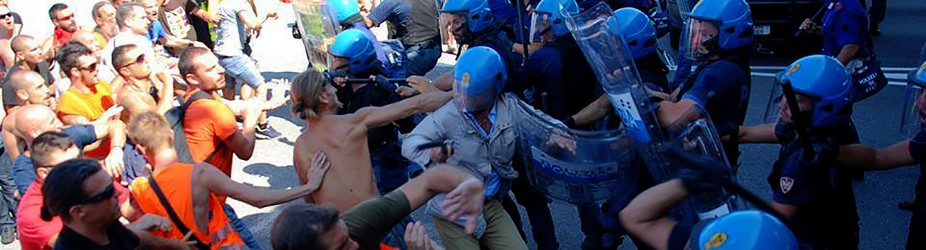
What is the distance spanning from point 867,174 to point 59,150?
5.42m

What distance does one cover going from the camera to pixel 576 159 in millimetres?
4289

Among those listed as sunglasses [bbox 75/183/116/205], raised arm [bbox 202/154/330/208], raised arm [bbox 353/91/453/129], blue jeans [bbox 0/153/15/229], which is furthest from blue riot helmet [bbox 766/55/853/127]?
blue jeans [bbox 0/153/15/229]

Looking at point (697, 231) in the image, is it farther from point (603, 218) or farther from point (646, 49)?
point (646, 49)

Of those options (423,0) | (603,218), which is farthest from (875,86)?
(423,0)

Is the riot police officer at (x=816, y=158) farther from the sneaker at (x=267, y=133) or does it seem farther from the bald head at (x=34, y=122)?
the sneaker at (x=267, y=133)

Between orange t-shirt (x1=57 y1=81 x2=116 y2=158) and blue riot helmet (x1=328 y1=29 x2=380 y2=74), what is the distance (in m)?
1.51

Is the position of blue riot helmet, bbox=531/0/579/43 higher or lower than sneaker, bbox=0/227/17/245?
higher

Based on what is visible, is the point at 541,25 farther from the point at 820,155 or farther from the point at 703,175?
the point at 703,175

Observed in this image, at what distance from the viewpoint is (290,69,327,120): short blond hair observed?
4375 millimetres

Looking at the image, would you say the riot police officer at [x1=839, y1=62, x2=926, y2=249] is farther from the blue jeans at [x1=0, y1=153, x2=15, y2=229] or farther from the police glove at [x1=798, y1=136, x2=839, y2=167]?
the blue jeans at [x1=0, y1=153, x2=15, y2=229]

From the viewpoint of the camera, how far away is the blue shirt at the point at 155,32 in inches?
360

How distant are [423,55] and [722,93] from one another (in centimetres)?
401

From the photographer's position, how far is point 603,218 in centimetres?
510

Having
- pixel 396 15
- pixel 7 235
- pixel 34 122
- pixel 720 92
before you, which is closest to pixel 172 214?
pixel 34 122
